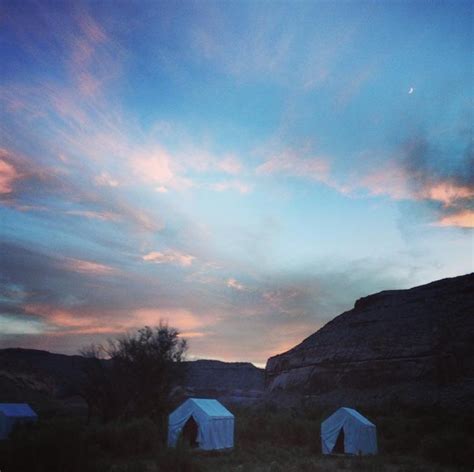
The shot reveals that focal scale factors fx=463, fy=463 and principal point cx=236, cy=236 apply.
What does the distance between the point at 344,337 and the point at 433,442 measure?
42.3 metres

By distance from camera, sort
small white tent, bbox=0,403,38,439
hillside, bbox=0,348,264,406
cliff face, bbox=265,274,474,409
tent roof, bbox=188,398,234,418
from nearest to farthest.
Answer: tent roof, bbox=188,398,234,418
small white tent, bbox=0,403,38,439
cliff face, bbox=265,274,474,409
hillside, bbox=0,348,264,406

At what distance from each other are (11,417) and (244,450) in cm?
1502

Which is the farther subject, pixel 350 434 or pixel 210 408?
pixel 210 408

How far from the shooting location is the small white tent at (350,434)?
70.9 feet

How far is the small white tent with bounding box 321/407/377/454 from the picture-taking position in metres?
21.6

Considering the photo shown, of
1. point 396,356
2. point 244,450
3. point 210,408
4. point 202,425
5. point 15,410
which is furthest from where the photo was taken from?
point 396,356

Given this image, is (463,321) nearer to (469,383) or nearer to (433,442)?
(469,383)

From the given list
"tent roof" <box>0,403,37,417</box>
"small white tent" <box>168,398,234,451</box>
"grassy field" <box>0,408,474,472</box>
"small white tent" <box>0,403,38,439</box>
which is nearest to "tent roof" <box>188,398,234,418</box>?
"small white tent" <box>168,398,234,451</box>

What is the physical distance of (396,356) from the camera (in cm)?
4962

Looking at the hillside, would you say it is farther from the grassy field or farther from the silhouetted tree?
the grassy field

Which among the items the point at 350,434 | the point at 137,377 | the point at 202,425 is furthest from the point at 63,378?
the point at 350,434

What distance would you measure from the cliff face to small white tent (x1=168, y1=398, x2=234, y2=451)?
80.1 feet

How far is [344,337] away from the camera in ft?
200

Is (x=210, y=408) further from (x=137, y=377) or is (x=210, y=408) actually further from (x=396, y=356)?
(x=396, y=356)
